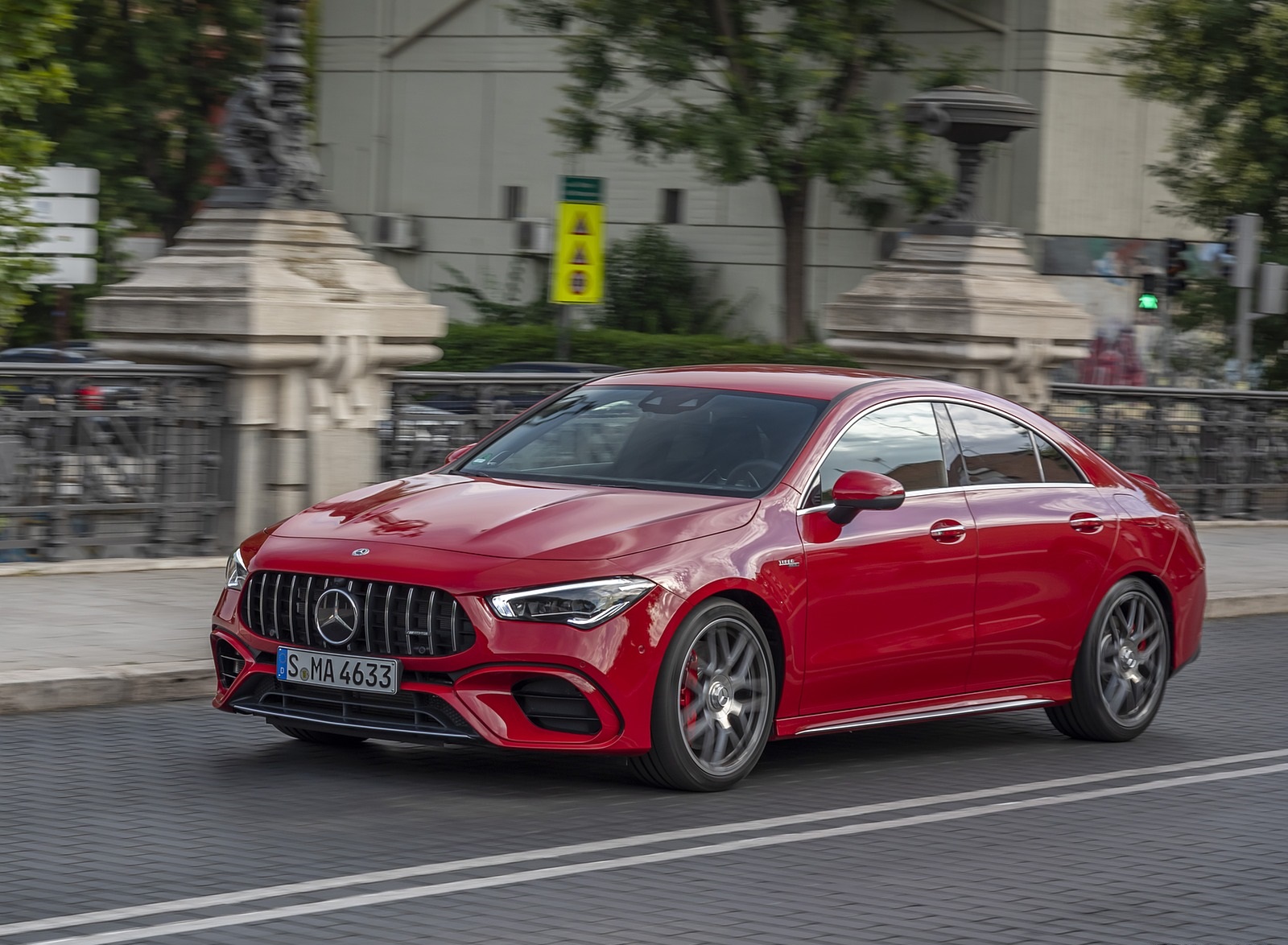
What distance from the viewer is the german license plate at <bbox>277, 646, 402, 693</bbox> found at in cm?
725

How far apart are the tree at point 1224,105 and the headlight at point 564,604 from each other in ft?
66.4

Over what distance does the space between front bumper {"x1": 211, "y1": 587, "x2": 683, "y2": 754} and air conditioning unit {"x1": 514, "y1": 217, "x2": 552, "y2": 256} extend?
102 feet

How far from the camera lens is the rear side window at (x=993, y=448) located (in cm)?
875

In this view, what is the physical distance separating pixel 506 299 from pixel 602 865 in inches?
1287

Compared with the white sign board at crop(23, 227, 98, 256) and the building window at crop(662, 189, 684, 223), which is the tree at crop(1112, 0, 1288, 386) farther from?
the white sign board at crop(23, 227, 98, 256)

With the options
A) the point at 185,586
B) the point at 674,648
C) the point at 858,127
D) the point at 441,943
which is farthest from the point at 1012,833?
the point at 858,127

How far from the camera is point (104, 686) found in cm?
937

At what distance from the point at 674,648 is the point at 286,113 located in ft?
25.5

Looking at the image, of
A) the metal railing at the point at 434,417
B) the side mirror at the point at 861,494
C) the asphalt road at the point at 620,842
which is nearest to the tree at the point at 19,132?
the metal railing at the point at 434,417

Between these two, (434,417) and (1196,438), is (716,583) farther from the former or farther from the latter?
(1196,438)

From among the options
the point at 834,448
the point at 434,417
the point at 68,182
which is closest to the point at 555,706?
the point at 834,448

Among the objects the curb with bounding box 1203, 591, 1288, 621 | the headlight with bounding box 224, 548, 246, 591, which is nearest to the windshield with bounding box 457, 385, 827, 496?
the headlight with bounding box 224, 548, 246, 591

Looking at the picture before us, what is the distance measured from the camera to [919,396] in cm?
871

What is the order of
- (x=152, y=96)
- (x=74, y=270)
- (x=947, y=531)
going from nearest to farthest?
(x=947, y=531) → (x=74, y=270) → (x=152, y=96)
